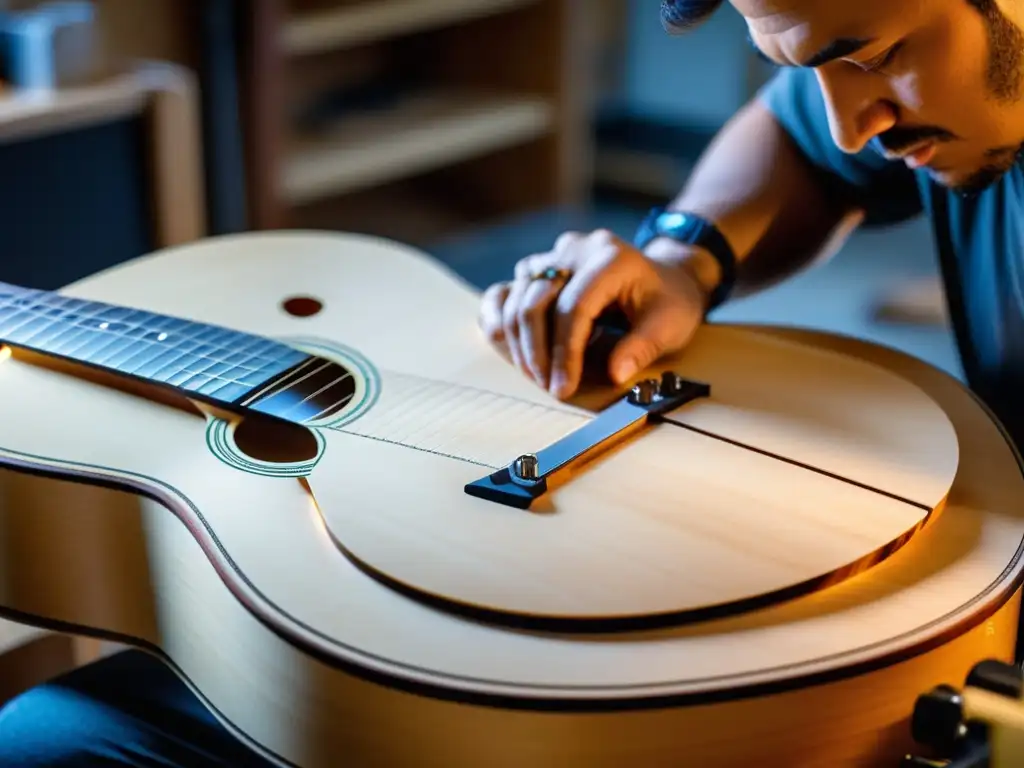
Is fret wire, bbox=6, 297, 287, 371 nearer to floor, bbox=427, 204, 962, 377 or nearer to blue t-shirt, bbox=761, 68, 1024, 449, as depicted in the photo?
blue t-shirt, bbox=761, 68, 1024, 449

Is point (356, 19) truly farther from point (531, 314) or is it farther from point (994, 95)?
point (994, 95)

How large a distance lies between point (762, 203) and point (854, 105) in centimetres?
28

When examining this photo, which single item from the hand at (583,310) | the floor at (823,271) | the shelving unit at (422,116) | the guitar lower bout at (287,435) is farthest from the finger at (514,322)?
the shelving unit at (422,116)

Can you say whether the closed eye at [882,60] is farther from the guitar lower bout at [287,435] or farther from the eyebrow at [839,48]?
the guitar lower bout at [287,435]

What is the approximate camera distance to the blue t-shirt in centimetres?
98

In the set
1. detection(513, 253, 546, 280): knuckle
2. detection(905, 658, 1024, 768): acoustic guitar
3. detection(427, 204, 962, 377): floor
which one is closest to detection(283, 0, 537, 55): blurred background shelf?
detection(427, 204, 962, 377): floor

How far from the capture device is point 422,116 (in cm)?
266

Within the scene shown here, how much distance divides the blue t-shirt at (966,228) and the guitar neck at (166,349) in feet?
1.57

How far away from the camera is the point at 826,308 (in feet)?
8.28

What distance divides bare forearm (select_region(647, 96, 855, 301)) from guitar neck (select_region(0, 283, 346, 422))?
35 centimetres

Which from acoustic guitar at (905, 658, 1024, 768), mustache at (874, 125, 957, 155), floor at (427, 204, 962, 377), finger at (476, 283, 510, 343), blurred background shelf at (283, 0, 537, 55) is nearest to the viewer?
acoustic guitar at (905, 658, 1024, 768)

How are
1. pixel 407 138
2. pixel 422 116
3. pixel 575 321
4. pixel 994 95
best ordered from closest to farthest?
pixel 994 95 < pixel 575 321 < pixel 407 138 < pixel 422 116

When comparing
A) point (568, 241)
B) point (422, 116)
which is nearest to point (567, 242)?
point (568, 241)

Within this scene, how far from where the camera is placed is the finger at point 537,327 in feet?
3.04
